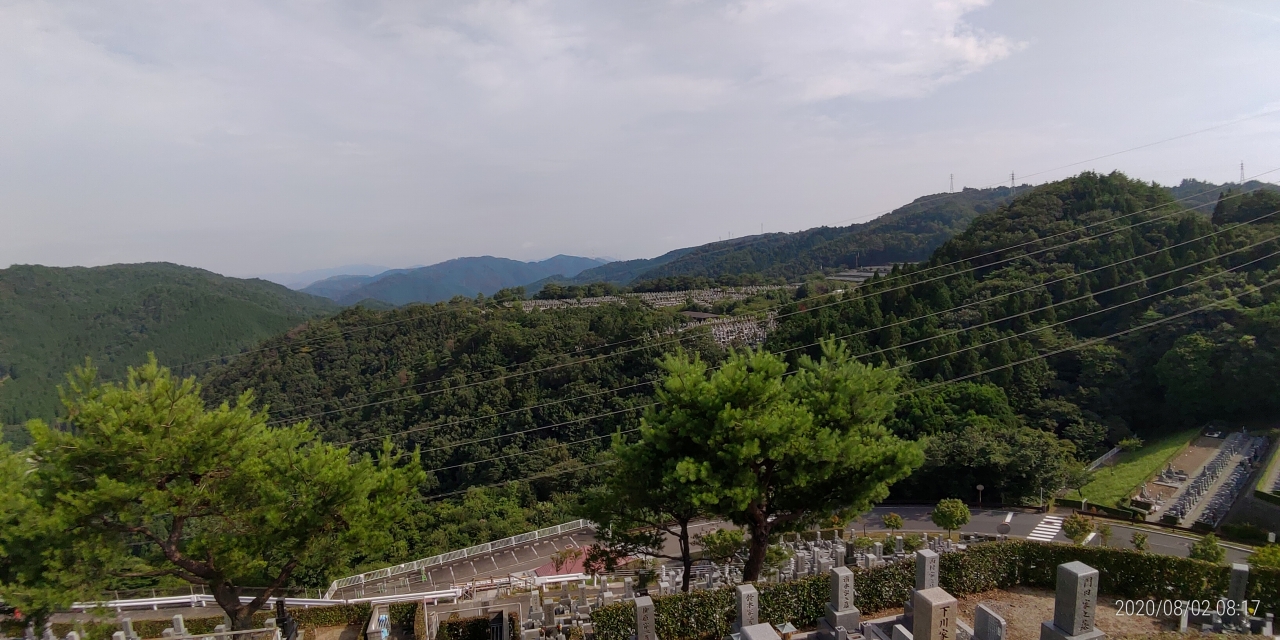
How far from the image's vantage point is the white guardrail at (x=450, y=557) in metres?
18.4

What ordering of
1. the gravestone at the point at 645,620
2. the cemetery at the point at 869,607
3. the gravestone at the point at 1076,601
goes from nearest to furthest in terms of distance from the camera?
1. the gravestone at the point at 1076,601
2. the cemetery at the point at 869,607
3. the gravestone at the point at 645,620

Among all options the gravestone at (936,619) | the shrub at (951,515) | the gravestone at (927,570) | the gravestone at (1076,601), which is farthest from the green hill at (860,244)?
the gravestone at (1076,601)

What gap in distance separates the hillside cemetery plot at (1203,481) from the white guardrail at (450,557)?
1915 cm

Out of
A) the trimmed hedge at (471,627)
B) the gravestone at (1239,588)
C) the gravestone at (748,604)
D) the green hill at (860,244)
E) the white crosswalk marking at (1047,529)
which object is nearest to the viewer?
the gravestone at (748,604)

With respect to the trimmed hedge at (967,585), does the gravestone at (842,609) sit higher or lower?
higher

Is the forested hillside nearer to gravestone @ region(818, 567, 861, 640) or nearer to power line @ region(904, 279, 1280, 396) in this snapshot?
power line @ region(904, 279, 1280, 396)

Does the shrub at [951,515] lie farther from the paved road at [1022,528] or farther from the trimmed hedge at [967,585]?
the trimmed hedge at [967,585]

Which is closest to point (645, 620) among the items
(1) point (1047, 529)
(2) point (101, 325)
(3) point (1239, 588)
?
(3) point (1239, 588)

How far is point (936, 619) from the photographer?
304 inches

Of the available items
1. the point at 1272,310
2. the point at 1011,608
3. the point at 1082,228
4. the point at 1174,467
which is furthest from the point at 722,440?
the point at 1082,228

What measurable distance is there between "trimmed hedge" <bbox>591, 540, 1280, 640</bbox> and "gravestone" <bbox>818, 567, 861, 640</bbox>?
1.06 metres

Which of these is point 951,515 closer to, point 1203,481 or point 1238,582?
point 1238,582

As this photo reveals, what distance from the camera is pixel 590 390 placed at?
3975cm

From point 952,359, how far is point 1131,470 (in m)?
10.2
